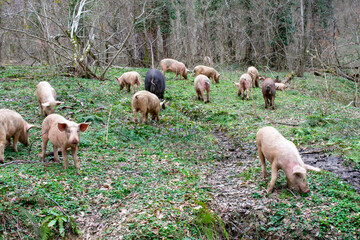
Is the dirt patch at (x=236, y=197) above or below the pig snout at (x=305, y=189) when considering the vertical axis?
below

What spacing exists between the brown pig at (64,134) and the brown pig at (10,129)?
686 mm

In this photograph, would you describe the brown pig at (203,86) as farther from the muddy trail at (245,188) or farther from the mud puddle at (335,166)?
the mud puddle at (335,166)

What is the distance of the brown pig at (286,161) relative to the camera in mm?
5062

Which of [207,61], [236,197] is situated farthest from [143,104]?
[207,61]

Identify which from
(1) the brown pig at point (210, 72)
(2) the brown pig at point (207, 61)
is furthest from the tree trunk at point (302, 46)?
(1) the brown pig at point (210, 72)

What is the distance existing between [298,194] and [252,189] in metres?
0.84

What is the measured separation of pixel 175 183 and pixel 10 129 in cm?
356

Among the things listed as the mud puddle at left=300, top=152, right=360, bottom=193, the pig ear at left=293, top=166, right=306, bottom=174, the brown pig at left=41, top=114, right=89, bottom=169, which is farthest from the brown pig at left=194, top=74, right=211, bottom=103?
the pig ear at left=293, top=166, right=306, bottom=174

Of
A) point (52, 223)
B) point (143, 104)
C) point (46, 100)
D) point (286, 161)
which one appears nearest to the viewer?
point (52, 223)

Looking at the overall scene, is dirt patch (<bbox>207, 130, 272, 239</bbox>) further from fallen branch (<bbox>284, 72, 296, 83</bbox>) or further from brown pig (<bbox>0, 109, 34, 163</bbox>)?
fallen branch (<bbox>284, 72, 296, 83</bbox>)

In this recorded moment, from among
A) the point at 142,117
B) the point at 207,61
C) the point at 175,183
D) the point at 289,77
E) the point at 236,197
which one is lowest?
the point at 236,197

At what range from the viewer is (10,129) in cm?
593

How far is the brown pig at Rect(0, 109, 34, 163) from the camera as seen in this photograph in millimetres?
5602

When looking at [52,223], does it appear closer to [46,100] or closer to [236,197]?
[236,197]
